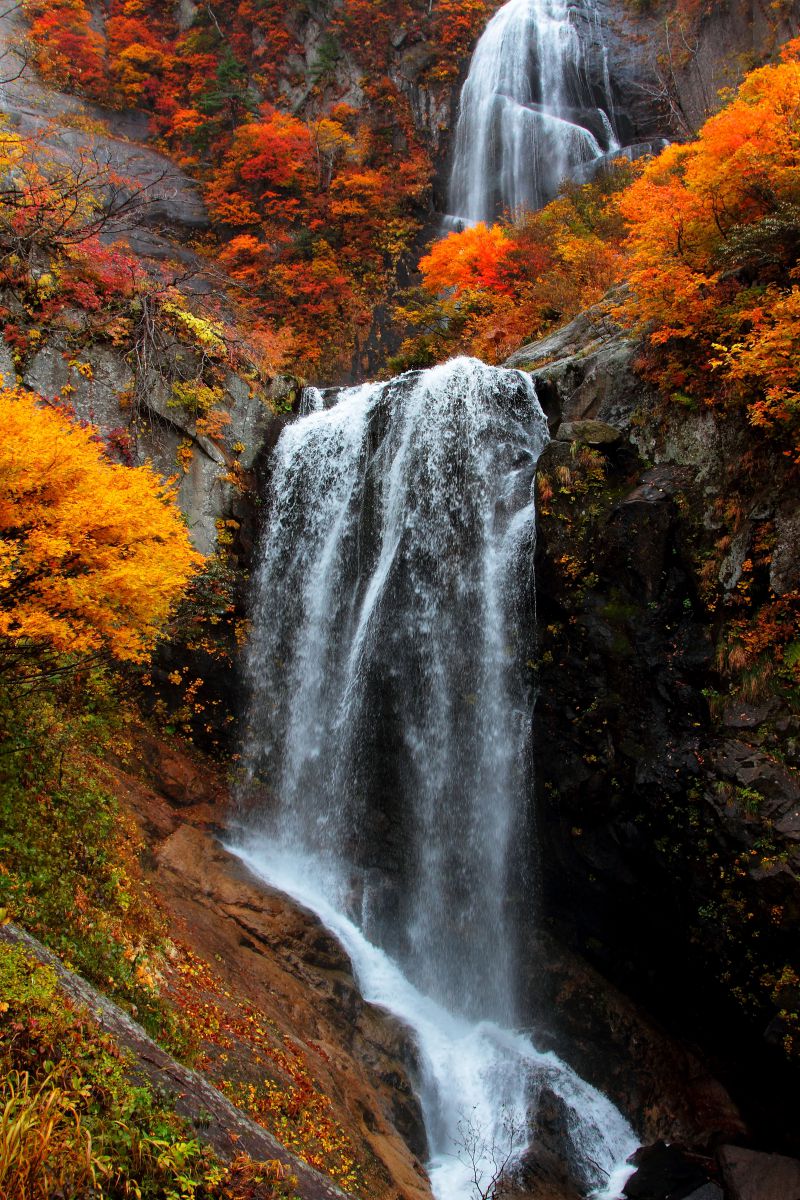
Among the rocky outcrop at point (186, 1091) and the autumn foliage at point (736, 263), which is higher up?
the autumn foliage at point (736, 263)

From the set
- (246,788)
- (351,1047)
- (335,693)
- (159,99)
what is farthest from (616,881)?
(159,99)

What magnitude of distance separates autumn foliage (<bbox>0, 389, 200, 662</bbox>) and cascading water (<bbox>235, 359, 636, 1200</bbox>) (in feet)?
18.9

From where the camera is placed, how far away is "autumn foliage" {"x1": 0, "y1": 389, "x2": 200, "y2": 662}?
5422 millimetres

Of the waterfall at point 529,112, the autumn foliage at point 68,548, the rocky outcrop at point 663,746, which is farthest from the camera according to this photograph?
the waterfall at point 529,112

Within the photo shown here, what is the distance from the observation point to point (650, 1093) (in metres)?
8.61

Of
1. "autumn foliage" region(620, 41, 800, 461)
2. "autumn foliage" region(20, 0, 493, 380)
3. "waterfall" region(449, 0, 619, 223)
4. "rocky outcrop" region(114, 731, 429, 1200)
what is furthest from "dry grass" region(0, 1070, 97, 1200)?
"waterfall" region(449, 0, 619, 223)

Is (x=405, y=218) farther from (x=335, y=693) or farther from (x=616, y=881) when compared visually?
(x=616, y=881)

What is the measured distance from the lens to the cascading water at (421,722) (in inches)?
360

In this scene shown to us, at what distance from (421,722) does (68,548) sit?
6.84m

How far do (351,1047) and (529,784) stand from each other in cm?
430

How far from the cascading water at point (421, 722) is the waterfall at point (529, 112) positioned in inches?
535

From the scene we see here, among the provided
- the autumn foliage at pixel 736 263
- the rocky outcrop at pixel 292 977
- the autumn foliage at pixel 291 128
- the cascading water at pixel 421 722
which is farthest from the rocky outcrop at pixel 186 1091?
the autumn foliage at pixel 291 128

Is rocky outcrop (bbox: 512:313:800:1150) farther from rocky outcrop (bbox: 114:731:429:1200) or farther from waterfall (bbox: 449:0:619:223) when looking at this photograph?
waterfall (bbox: 449:0:619:223)

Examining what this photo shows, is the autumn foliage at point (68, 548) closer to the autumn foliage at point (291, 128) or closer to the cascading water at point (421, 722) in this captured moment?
the cascading water at point (421, 722)
